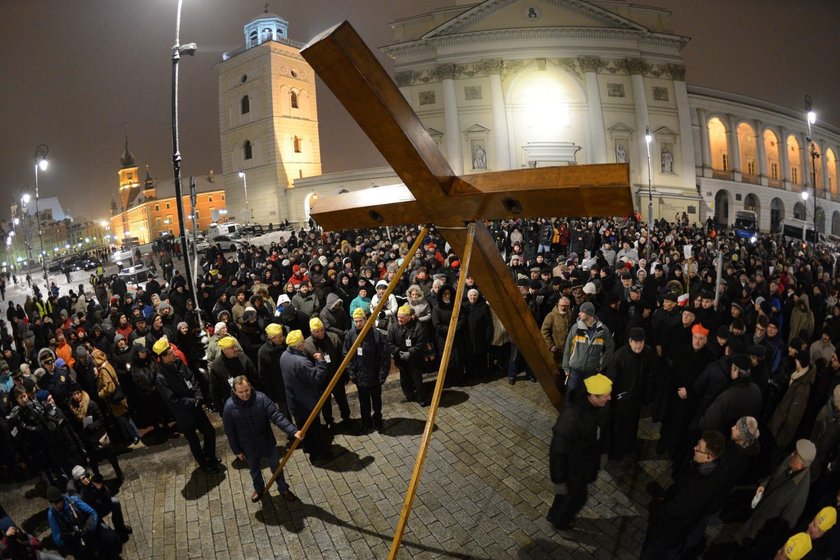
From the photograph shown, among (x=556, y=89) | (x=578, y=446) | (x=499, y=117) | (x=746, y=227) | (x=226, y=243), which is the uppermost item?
(x=556, y=89)

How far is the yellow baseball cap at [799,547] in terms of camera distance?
10.6 ft

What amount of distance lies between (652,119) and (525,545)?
47.0 meters

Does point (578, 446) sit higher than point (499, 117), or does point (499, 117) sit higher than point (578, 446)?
point (499, 117)

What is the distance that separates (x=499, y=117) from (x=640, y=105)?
1287 cm

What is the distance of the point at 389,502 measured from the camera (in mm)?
4953

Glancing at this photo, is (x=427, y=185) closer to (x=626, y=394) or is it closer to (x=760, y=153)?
(x=626, y=394)

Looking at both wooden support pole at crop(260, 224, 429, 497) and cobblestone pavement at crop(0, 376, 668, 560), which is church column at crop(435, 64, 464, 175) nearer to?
cobblestone pavement at crop(0, 376, 668, 560)

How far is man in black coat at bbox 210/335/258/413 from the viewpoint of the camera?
6082 millimetres

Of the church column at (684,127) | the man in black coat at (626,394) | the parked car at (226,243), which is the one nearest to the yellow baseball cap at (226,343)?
the man in black coat at (626,394)

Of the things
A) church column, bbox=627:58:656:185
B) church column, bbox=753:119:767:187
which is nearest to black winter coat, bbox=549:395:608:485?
church column, bbox=627:58:656:185

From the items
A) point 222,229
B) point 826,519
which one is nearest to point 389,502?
point 826,519

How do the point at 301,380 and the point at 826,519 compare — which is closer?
the point at 826,519

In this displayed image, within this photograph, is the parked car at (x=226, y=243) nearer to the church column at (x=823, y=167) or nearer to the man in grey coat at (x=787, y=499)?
the man in grey coat at (x=787, y=499)

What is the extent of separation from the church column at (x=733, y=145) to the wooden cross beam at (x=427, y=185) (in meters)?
54.4
